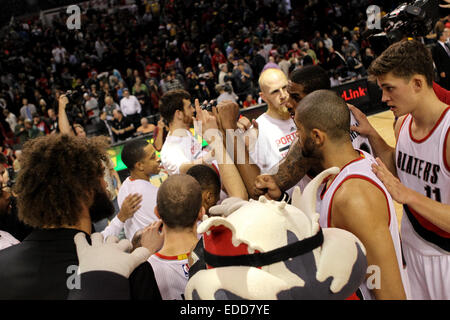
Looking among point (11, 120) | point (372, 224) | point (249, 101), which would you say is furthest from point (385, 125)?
point (11, 120)

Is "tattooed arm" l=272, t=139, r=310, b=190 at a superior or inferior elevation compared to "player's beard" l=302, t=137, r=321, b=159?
inferior

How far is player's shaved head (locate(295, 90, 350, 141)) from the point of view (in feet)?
5.90

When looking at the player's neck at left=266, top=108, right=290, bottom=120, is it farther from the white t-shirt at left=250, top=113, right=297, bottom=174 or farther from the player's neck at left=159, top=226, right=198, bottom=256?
the player's neck at left=159, top=226, right=198, bottom=256

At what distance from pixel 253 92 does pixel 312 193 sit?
Answer: 10.3m

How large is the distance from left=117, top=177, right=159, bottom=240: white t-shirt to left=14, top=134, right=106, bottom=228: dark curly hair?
4.94 feet

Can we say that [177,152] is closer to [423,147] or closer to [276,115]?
[276,115]

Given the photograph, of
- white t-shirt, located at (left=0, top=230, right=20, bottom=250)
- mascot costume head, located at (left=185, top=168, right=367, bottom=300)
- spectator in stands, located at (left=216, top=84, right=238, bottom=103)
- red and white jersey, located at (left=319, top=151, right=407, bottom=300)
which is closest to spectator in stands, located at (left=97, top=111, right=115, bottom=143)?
spectator in stands, located at (left=216, top=84, right=238, bottom=103)

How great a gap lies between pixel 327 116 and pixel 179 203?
0.84 m

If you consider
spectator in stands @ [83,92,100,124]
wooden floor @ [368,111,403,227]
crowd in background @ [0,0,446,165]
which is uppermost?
crowd in background @ [0,0,446,165]

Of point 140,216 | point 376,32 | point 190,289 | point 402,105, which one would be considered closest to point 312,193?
point 190,289

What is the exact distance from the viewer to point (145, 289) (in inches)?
54.4

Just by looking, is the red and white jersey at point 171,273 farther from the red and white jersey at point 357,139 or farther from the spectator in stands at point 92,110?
the spectator in stands at point 92,110

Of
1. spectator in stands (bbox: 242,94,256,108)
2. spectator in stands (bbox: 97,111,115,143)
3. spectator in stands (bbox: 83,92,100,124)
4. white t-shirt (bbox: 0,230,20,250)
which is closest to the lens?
white t-shirt (bbox: 0,230,20,250)
